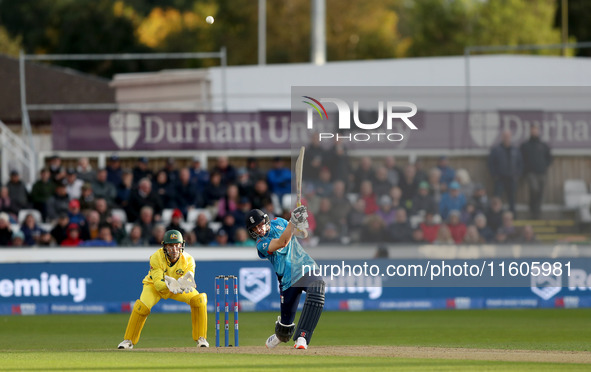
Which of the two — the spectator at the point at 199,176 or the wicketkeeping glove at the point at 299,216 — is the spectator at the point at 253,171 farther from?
the wicketkeeping glove at the point at 299,216

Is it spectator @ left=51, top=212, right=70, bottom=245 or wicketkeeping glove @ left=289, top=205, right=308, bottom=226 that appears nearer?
wicketkeeping glove @ left=289, top=205, right=308, bottom=226

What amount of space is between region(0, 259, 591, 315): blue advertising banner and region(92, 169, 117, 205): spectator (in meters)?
3.71

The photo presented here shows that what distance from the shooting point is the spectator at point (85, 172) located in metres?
24.3

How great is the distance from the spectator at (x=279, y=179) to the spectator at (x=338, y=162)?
1573 millimetres

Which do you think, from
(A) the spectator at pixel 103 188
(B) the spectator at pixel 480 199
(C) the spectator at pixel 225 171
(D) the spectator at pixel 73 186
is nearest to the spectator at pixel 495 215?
(B) the spectator at pixel 480 199

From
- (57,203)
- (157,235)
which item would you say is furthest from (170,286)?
(57,203)

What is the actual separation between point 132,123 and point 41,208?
321cm

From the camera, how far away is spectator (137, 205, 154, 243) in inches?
895

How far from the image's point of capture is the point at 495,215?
75.6 ft

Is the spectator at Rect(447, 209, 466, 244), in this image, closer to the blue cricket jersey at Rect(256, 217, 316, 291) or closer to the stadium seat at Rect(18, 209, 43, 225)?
the stadium seat at Rect(18, 209, 43, 225)

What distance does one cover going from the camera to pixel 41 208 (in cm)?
2394

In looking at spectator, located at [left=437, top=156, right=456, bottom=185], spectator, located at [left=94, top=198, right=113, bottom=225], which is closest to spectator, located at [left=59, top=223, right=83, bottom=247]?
spectator, located at [left=94, top=198, right=113, bottom=225]

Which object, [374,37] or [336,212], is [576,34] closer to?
[374,37]

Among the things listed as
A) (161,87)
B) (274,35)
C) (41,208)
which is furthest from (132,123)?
(274,35)
